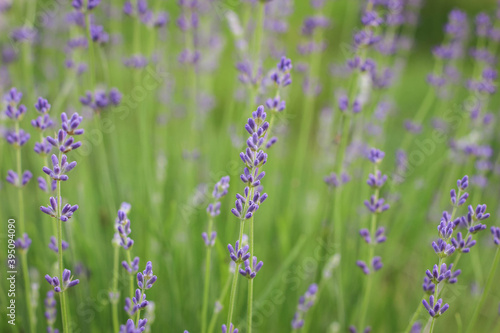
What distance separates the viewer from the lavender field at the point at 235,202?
1.82m

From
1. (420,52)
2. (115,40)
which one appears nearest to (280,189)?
(115,40)

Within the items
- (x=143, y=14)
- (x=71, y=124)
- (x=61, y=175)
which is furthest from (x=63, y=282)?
(x=143, y=14)

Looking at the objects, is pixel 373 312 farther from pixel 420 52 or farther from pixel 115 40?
pixel 420 52

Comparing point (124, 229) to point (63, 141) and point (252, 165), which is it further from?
point (252, 165)

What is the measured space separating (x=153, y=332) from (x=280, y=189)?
1.63 metres

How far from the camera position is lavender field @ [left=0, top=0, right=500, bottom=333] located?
1.82 meters

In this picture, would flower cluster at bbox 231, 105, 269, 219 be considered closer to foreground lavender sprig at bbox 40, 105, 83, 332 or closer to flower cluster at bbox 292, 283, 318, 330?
foreground lavender sprig at bbox 40, 105, 83, 332

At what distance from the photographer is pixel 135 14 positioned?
2.39 metres

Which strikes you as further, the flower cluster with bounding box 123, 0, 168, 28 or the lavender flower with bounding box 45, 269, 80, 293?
the flower cluster with bounding box 123, 0, 168, 28

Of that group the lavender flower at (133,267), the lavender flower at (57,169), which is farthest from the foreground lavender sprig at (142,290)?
the lavender flower at (57,169)

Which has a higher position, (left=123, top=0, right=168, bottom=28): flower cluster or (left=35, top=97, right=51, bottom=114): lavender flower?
(left=123, top=0, right=168, bottom=28): flower cluster

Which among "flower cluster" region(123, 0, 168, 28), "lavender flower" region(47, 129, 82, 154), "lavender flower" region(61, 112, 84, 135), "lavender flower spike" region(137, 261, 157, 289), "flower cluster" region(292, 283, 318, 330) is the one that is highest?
"flower cluster" region(123, 0, 168, 28)

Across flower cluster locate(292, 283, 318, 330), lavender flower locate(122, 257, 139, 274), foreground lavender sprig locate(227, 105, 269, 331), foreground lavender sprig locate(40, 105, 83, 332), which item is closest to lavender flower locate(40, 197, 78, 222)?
foreground lavender sprig locate(40, 105, 83, 332)

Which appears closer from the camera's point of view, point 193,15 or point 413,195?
point 193,15
